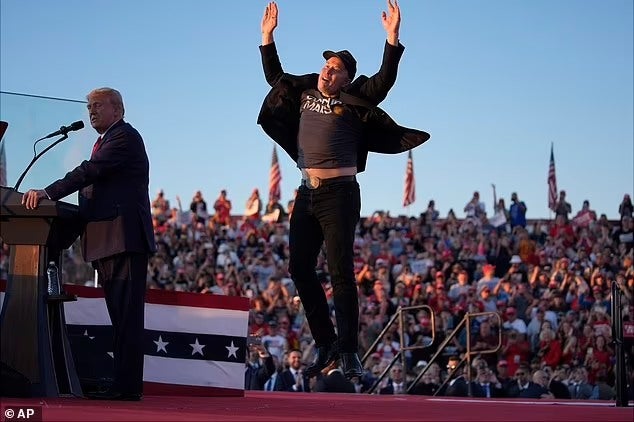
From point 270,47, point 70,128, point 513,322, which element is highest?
point 270,47

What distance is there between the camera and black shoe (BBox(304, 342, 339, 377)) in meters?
7.27

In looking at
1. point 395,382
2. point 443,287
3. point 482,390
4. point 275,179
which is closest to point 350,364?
point 482,390

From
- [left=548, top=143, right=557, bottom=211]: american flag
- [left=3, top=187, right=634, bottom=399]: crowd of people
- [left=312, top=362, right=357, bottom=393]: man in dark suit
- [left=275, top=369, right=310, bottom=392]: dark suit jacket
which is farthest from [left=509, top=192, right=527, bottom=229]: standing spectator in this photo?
[left=312, top=362, right=357, bottom=393]: man in dark suit

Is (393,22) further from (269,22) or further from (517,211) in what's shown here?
(517,211)

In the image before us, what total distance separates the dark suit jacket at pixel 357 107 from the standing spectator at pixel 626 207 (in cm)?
1682

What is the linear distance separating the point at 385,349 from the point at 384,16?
9872mm

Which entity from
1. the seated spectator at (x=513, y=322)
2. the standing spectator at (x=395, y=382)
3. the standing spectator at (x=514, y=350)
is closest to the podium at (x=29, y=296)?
the standing spectator at (x=395, y=382)

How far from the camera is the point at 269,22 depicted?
736cm

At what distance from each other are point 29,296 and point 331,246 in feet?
5.83

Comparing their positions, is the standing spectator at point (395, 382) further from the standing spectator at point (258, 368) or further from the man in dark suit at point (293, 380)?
the standing spectator at point (258, 368)

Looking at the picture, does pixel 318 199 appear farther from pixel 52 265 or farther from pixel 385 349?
pixel 385 349

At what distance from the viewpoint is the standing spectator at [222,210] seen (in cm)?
2744

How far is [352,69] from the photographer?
7215mm

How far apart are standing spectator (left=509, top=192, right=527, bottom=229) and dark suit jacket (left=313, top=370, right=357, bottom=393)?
39.9 feet
